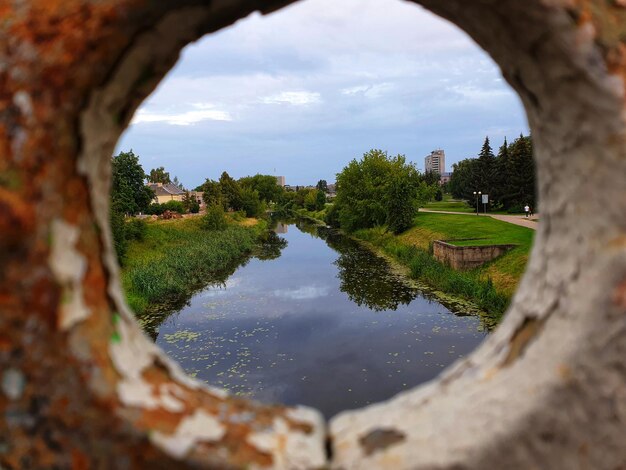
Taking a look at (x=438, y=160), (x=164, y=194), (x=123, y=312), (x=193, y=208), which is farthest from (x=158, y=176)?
(x=438, y=160)

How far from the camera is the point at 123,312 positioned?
2002 millimetres

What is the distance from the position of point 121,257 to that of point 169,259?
2.21 metres

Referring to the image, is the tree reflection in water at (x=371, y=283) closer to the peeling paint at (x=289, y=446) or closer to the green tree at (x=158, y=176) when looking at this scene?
the peeling paint at (x=289, y=446)

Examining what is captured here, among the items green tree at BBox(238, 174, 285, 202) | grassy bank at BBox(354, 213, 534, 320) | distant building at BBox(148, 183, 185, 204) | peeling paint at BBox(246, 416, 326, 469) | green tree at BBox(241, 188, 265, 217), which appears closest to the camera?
peeling paint at BBox(246, 416, 326, 469)

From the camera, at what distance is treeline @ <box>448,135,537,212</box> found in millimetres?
35750

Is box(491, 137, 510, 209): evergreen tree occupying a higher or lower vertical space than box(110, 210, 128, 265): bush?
higher

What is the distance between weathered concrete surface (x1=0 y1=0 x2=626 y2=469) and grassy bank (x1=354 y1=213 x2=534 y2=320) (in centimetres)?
1319

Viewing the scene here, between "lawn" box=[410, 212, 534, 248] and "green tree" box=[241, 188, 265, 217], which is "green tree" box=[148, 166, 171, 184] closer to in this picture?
"green tree" box=[241, 188, 265, 217]

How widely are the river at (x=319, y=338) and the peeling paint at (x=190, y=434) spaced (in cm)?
762

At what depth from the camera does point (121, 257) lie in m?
22.7

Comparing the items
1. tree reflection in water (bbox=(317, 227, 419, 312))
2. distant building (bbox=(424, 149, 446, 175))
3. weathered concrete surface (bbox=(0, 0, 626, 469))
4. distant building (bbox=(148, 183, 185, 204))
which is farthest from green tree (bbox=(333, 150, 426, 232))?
distant building (bbox=(424, 149, 446, 175))

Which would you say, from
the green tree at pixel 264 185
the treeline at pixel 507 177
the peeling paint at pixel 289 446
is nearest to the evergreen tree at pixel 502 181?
the treeline at pixel 507 177

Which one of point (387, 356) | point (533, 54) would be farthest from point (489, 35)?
point (387, 356)

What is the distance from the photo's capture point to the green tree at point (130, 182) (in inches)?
1318
